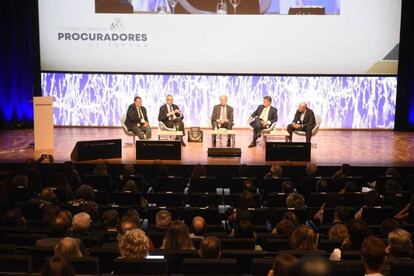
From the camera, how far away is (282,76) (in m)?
14.5

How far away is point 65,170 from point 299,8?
734 cm

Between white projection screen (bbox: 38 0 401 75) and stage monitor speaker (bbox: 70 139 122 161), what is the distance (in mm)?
3965

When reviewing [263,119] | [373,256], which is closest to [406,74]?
[263,119]

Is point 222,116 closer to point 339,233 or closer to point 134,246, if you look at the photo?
point 339,233

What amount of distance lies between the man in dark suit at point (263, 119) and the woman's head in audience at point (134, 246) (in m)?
8.06

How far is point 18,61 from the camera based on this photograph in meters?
14.8

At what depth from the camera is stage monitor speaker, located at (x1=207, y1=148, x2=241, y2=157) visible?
430 inches

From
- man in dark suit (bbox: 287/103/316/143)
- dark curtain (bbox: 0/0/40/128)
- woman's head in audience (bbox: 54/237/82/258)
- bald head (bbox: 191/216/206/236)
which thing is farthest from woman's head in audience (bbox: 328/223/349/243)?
dark curtain (bbox: 0/0/40/128)

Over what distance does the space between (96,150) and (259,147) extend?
3422 mm

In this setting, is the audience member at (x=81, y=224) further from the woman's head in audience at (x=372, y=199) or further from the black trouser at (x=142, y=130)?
the black trouser at (x=142, y=130)

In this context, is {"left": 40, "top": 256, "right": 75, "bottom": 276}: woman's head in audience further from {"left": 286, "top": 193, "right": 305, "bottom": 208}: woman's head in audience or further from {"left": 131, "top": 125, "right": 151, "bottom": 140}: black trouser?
{"left": 131, "top": 125, "right": 151, "bottom": 140}: black trouser

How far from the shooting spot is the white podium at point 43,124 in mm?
11547

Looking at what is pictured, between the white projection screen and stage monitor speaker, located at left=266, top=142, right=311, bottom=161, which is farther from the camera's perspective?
the white projection screen

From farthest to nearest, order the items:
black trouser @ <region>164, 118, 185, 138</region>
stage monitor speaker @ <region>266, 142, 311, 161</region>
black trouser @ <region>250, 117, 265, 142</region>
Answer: black trouser @ <region>164, 118, 185, 138</region>, black trouser @ <region>250, 117, 265, 142</region>, stage monitor speaker @ <region>266, 142, 311, 161</region>
